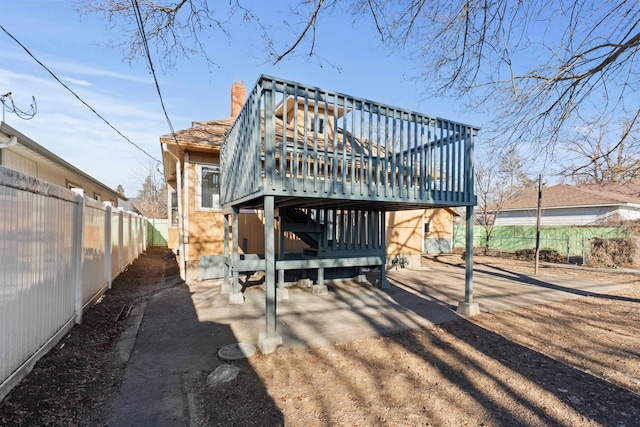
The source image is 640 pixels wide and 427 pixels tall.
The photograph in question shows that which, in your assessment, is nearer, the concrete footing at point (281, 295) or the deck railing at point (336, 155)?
the deck railing at point (336, 155)

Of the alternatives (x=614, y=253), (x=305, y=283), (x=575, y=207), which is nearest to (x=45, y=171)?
(x=305, y=283)

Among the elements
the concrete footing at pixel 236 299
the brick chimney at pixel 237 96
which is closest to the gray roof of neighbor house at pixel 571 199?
the brick chimney at pixel 237 96

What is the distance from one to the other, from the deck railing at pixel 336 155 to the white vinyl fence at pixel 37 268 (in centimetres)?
223

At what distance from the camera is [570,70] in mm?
4969

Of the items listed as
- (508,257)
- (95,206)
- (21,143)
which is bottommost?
(508,257)

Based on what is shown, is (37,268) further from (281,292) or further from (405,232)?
(405,232)

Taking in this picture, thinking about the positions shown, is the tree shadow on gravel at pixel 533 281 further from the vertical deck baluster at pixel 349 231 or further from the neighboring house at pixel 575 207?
the neighboring house at pixel 575 207

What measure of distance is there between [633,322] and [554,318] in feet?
3.87

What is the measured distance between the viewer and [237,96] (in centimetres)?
1242

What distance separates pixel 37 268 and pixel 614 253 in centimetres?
1706

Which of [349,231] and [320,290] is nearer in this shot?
[320,290]

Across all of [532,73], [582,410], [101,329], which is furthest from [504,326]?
[101,329]

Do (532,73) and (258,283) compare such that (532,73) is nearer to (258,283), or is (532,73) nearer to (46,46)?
(258,283)

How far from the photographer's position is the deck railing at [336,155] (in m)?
3.94
